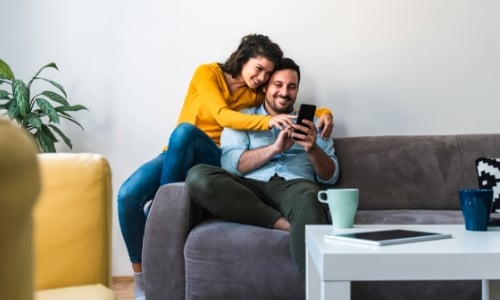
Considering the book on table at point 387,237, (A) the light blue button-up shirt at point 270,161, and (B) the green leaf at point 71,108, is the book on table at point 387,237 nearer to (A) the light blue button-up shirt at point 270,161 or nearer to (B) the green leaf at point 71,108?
(A) the light blue button-up shirt at point 270,161

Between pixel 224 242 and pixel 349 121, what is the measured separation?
116cm

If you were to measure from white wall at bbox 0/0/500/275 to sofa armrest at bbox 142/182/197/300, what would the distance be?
0.94 metres

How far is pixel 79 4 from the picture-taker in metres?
2.81

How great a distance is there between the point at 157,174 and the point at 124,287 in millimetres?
686

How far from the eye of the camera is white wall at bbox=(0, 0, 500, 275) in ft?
9.06

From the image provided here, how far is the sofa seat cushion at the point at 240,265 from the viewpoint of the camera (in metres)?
1.85

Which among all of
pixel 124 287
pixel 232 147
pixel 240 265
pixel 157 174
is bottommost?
pixel 124 287

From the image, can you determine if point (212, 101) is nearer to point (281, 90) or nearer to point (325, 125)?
point (281, 90)

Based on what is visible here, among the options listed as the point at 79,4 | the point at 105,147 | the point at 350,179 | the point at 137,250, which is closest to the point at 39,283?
the point at 137,250

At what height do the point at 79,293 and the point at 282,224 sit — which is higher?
the point at 79,293

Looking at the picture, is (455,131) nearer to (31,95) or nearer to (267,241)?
(267,241)

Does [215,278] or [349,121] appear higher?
[349,121]

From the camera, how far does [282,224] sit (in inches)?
74.9

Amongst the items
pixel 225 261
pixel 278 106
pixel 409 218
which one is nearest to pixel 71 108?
pixel 278 106
